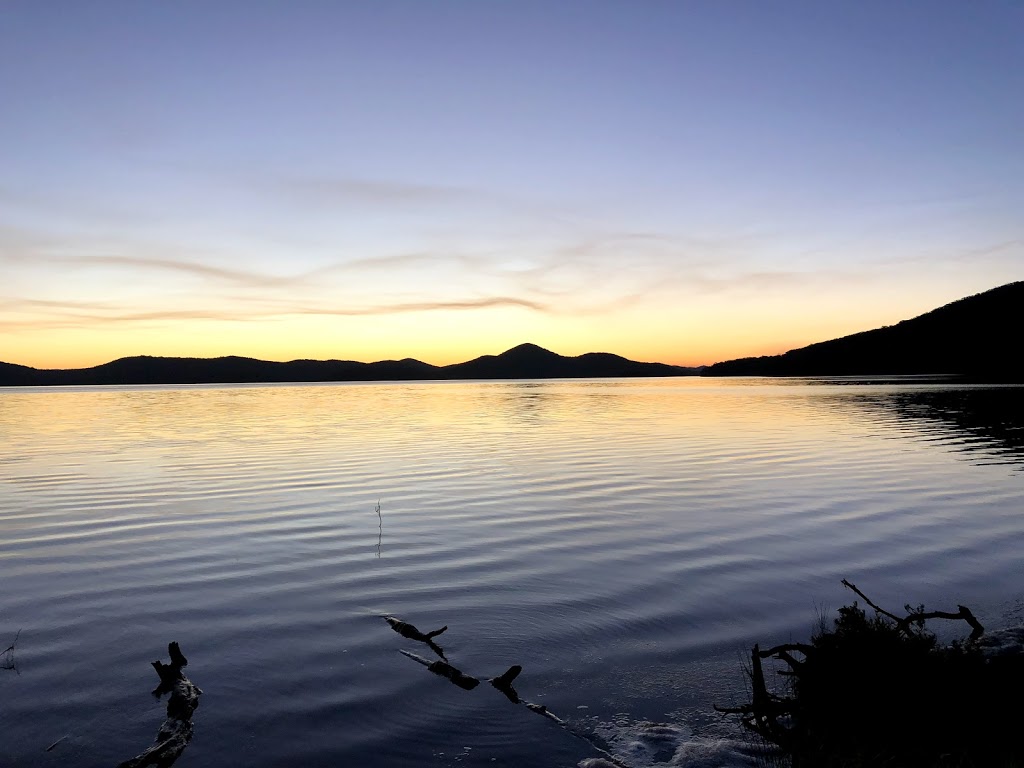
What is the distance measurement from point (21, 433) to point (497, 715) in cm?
5154

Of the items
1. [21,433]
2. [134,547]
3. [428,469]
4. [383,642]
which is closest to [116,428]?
[21,433]

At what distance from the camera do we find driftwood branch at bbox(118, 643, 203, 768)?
6609mm

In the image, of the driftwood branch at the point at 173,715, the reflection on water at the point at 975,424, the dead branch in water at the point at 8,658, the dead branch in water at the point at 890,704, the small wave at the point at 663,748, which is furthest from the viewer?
the reflection on water at the point at 975,424

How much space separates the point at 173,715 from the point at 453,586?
18.3ft

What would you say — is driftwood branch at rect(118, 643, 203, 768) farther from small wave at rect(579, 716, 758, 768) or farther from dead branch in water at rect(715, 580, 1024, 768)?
dead branch in water at rect(715, 580, 1024, 768)

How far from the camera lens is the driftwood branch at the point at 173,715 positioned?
21.7ft

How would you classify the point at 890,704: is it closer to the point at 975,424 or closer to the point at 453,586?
the point at 453,586

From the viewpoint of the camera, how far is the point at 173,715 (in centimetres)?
751

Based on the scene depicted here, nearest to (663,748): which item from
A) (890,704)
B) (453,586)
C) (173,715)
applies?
(890,704)

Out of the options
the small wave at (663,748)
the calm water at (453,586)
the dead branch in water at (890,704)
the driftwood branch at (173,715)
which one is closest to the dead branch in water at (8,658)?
the calm water at (453,586)

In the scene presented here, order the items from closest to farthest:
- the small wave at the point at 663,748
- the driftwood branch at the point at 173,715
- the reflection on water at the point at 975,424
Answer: the small wave at the point at 663,748, the driftwood branch at the point at 173,715, the reflection on water at the point at 975,424

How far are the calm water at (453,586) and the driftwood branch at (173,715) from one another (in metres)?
0.16

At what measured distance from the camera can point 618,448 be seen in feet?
117

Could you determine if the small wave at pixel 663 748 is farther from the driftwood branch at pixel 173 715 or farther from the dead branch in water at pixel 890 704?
the driftwood branch at pixel 173 715
